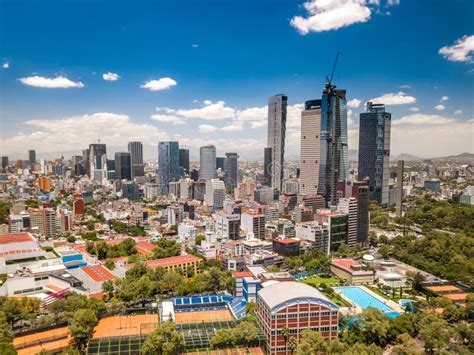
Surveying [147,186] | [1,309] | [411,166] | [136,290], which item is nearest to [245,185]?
[147,186]

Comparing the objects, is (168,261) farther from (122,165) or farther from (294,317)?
(122,165)

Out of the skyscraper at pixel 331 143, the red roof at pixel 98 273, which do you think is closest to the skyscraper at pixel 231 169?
the skyscraper at pixel 331 143

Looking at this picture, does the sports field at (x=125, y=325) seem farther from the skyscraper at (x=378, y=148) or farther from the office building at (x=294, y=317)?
the skyscraper at (x=378, y=148)

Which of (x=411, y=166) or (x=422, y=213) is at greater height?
(x=411, y=166)

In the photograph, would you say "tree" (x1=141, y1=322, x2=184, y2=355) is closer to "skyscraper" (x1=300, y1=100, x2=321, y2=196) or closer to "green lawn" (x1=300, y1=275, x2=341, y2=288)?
"green lawn" (x1=300, y1=275, x2=341, y2=288)

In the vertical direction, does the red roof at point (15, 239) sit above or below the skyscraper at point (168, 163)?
below

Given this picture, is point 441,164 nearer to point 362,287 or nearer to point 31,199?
point 362,287

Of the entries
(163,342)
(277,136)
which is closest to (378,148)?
(277,136)
